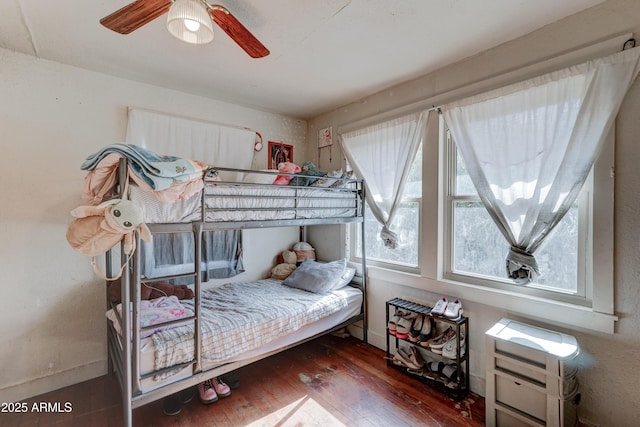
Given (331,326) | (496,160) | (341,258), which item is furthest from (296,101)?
(331,326)

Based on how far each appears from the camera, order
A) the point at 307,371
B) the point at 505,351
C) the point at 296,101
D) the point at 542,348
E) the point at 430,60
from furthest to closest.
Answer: the point at 296,101 < the point at 307,371 < the point at 430,60 < the point at 505,351 < the point at 542,348

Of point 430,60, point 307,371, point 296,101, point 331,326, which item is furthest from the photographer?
point 296,101

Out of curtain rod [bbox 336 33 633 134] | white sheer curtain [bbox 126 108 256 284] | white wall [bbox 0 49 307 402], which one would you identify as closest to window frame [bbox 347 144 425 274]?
curtain rod [bbox 336 33 633 134]

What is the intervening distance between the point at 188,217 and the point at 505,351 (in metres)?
2.12

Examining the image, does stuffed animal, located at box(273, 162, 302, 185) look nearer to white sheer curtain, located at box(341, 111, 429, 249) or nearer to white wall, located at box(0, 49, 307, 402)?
white sheer curtain, located at box(341, 111, 429, 249)

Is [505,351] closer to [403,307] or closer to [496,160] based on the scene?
[403,307]

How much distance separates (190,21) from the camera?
1334mm

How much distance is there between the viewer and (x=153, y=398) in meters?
1.62

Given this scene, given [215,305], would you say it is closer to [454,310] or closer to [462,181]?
[454,310]

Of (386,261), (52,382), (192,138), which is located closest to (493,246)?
(386,261)

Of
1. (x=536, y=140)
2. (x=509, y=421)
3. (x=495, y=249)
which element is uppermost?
(x=536, y=140)

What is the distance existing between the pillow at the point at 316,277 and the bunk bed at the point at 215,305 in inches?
2.8

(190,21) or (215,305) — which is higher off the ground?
(190,21)

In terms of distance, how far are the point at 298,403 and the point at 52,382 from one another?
190cm
